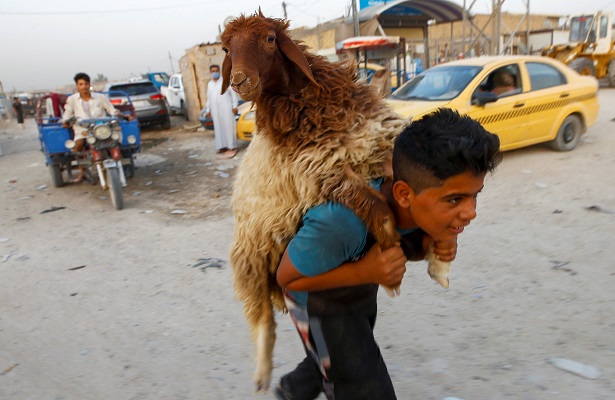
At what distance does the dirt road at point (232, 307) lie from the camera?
2.56 meters

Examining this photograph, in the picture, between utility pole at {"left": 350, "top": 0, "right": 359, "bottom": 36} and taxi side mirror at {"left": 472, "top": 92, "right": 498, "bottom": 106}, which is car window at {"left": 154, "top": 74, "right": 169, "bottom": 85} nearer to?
utility pole at {"left": 350, "top": 0, "right": 359, "bottom": 36}

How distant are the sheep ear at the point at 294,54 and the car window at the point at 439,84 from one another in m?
5.40

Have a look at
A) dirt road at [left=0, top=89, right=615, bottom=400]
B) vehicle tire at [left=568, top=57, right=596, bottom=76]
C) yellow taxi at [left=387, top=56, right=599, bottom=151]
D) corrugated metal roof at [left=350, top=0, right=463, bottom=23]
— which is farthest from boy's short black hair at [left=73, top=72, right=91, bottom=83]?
vehicle tire at [left=568, top=57, right=596, bottom=76]

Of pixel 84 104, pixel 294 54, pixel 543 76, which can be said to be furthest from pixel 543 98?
pixel 84 104

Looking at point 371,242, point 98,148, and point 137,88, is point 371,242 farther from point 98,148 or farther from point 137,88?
point 137,88

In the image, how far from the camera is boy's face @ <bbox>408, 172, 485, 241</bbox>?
1.31m

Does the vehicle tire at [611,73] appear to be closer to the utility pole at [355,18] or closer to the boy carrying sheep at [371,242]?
the utility pole at [355,18]

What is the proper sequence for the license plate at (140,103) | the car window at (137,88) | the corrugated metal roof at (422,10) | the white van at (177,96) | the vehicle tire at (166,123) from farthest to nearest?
the white van at (177,96) < the vehicle tire at (166,123) < the corrugated metal roof at (422,10) < the car window at (137,88) < the license plate at (140,103)

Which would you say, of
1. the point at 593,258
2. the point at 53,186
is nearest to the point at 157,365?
the point at 593,258

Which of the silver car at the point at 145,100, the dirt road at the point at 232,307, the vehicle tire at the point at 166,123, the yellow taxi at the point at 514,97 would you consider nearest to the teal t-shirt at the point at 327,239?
the dirt road at the point at 232,307

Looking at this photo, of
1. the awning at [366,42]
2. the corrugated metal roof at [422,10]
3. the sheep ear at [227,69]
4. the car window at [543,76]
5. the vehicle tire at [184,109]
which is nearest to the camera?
the sheep ear at [227,69]

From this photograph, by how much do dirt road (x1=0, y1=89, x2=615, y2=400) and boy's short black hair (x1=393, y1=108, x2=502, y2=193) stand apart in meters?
1.50

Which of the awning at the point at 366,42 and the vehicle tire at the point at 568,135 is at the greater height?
the awning at the point at 366,42

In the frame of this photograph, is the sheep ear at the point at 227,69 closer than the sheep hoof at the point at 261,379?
Yes
